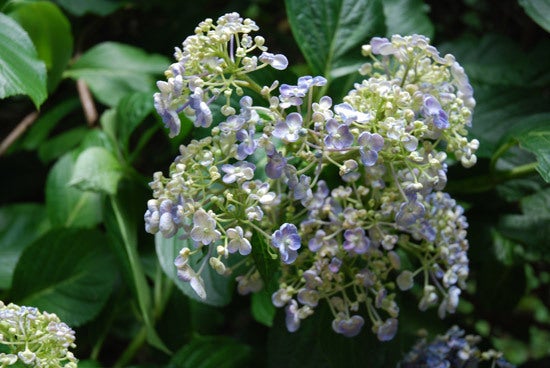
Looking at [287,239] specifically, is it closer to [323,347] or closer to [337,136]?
[337,136]

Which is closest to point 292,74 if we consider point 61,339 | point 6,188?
point 61,339

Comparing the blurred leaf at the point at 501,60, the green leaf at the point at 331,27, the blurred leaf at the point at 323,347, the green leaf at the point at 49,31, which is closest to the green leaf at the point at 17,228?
the green leaf at the point at 49,31

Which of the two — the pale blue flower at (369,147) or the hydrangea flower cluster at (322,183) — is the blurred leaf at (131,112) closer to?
the hydrangea flower cluster at (322,183)

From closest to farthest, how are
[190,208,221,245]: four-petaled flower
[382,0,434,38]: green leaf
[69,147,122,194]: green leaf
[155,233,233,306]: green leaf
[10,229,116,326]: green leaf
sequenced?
[190,208,221,245]: four-petaled flower < [155,233,233,306]: green leaf < [69,147,122,194]: green leaf < [10,229,116,326]: green leaf < [382,0,434,38]: green leaf

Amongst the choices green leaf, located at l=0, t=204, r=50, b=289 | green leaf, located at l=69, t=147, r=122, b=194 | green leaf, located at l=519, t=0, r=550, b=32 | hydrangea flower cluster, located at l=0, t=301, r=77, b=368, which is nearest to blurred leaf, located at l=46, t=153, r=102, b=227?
green leaf, located at l=0, t=204, r=50, b=289

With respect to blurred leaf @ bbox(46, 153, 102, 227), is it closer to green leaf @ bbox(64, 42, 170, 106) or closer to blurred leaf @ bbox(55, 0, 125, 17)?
green leaf @ bbox(64, 42, 170, 106)

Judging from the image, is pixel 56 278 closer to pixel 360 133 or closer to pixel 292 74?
pixel 292 74

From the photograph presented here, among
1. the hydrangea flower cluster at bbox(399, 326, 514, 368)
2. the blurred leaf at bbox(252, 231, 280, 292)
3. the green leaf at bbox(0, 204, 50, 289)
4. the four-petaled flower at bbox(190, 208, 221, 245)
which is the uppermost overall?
the four-petaled flower at bbox(190, 208, 221, 245)

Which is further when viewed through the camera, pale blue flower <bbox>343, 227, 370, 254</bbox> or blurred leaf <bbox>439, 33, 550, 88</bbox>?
blurred leaf <bbox>439, 33, 550, 88</bbox>
